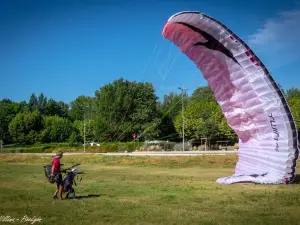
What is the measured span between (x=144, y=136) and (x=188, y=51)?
60917mm

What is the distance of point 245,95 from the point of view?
15.8 m

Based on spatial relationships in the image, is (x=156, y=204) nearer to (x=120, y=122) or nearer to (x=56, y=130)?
(x=120, y=122)

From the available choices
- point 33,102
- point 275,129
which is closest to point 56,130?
point 33,102

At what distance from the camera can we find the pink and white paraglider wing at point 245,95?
49.0 feet

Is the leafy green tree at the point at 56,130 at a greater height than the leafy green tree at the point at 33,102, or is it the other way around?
the leafy green tree at the point at 33,102

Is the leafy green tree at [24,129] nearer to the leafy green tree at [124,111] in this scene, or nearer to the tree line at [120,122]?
the tree line at [120,122]

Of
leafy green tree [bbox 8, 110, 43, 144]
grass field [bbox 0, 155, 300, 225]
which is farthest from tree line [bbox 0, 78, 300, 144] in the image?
grass field [bbox 0, 155, 300, 225]

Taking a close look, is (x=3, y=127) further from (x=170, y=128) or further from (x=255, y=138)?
(x=255, y=138)

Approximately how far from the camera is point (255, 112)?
15.7 m

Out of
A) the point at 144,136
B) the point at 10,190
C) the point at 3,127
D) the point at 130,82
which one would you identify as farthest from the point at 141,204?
the point at 3,127

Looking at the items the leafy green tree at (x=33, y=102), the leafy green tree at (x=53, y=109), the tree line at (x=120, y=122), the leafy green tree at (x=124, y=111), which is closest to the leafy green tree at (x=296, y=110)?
the tree line at (x=120, y=122)

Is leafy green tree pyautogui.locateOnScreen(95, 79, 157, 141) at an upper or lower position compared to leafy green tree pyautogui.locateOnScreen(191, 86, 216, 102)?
lower

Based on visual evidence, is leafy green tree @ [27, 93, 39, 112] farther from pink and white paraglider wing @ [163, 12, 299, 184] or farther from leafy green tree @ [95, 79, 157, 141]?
pink and white paraglider wing @ [163, 12, 299, 184]

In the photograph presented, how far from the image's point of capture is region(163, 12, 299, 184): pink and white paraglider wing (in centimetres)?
1494
